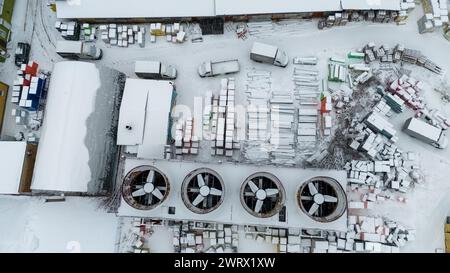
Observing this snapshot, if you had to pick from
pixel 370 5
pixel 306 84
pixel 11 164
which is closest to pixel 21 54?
pixel 11 164

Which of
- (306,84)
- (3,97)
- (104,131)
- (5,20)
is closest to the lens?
(104,131)

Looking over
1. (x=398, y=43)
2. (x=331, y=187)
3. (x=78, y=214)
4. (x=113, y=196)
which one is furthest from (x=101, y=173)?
(x=398, y=43)

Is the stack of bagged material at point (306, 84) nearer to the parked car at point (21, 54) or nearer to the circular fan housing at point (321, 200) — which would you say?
the circular fan housing at point (321, 200)

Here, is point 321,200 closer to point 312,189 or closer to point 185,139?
point 312,189

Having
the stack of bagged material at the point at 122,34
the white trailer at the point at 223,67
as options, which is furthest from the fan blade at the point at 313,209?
the stack of bagged material at the point at 122,34

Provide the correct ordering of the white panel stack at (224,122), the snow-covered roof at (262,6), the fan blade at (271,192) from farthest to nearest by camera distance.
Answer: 1. the snow-covered roof at (262,6)
2. the white panel stack at (224,122)
3. the fan blade at (271,192)
